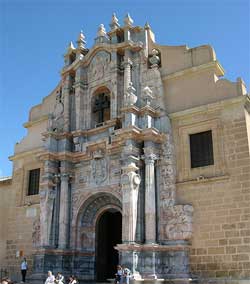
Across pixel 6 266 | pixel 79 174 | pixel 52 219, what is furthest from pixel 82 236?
pixel 6 266

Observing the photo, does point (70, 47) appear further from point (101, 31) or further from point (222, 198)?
point (222, 198)

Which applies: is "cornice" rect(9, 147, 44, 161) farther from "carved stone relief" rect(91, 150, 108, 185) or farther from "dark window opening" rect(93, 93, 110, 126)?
"carved stone relief" rect(91, 150, 108, 185)

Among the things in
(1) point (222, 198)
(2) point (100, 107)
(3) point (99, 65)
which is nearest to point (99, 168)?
(2) point (100, 107)

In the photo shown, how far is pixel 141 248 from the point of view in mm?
14867

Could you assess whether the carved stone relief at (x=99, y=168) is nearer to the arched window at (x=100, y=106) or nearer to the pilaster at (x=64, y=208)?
the pilaster at (x=64, y=208)

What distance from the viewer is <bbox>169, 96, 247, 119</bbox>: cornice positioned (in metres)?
15.0

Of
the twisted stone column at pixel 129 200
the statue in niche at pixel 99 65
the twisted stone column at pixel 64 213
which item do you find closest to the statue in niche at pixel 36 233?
the twisted stone column at pixel 64 213

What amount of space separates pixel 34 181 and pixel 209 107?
9.76 meters

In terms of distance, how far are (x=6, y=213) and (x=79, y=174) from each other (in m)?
5.95

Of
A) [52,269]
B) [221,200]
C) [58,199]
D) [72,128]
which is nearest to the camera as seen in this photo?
[221,200]

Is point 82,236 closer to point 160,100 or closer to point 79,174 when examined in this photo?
point 79,174

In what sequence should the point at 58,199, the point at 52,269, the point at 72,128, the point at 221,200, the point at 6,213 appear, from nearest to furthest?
the point at 221,200 < the point at 52,269 < the point at 58,199 < the point at 72,128 < the point at 6,213

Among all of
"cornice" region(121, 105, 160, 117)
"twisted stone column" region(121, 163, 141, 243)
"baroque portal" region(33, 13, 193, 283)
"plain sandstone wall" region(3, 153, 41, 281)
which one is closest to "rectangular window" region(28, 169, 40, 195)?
"plain sandstone wall" region(3, 153, 41, 281)

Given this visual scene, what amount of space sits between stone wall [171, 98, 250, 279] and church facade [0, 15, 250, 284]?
4cm
